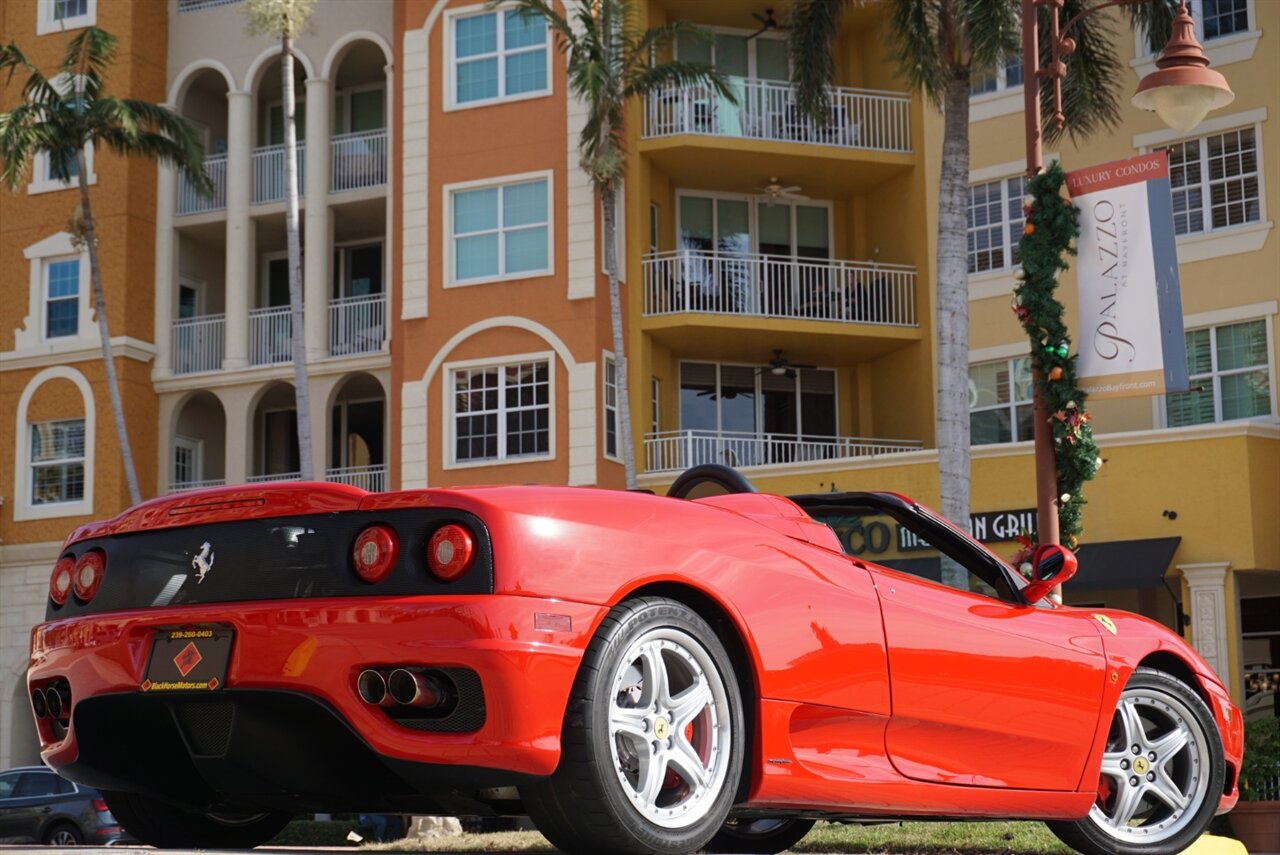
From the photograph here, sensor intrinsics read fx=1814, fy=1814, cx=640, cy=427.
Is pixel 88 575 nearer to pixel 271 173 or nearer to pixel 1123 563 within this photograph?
pixel 1123 563

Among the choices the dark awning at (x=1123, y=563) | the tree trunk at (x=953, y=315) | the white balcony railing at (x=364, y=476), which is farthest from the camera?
the white balcony railing at (x=364, y=476)

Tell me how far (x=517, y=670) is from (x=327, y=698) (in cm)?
53

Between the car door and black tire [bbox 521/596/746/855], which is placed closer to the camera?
black tire [bbox 521/596/746/855]

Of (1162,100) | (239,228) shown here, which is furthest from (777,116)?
(1162,100)

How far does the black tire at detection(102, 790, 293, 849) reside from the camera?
5.89m

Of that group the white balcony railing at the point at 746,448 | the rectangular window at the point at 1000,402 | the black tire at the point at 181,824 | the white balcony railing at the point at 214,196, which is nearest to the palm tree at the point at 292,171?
the white balcony railing at the point at 214,196

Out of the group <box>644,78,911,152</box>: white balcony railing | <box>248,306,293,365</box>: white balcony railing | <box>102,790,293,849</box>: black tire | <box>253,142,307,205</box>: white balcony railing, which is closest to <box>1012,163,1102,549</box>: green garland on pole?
<box>102,790,293,849</box>: black tire

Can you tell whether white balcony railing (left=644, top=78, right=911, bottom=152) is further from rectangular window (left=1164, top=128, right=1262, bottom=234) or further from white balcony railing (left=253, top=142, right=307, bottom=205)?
white balcony railing (left=253, top=142, right=307, bottom=205)

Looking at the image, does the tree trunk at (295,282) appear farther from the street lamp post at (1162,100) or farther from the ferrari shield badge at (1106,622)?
the ferrari shield badge at (1106,622)

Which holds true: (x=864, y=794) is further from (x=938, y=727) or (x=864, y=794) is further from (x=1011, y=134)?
(x=1011, y=134)

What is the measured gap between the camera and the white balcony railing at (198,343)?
34.8 m

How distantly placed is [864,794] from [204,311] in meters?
32.5

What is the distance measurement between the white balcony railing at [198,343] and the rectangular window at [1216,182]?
17667 mm

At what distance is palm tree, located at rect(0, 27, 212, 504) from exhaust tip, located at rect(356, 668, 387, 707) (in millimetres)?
27957
